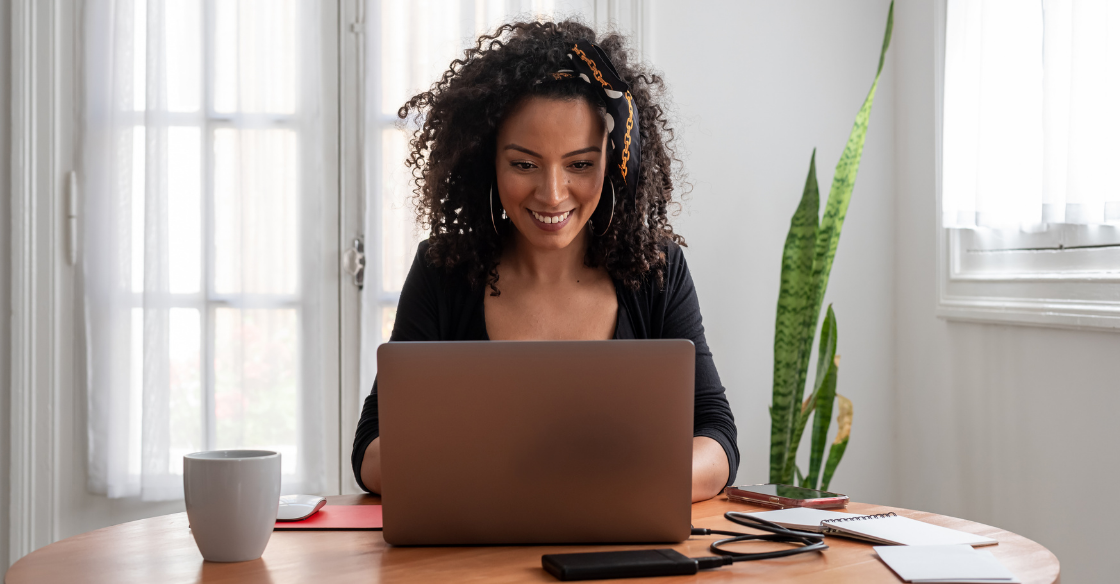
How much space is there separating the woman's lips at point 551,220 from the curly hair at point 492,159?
0.47 feet

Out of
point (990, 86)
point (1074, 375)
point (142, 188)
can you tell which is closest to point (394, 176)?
point (142, 188)

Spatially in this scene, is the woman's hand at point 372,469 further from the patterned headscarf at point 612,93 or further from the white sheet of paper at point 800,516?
the patterned headscarf at point 612,93

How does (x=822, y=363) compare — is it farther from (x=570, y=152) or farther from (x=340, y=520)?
(x=340, y=520)

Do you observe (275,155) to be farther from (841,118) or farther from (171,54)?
(841,118)

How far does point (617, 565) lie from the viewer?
2.40 feet

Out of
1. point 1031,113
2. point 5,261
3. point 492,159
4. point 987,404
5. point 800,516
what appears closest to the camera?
point 800,516

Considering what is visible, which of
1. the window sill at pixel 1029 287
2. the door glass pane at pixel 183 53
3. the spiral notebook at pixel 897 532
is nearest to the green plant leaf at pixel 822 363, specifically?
the window sill at pixel 1029 287

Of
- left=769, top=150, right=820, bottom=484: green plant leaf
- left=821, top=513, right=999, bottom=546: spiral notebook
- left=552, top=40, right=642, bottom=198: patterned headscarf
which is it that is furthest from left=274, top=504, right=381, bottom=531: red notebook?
left=769, top=150, right=820, bottom=484: green plant leaf

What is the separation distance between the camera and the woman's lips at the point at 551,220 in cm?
146

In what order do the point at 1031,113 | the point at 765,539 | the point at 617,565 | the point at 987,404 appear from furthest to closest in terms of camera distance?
the point at 987,404
the point at 1031,113
the point at 765,539
the point at 617,565

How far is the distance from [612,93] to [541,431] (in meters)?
0.79

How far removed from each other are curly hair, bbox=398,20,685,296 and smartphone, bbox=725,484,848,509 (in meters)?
0.53

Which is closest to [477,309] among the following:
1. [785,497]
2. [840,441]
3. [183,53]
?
[785,497]

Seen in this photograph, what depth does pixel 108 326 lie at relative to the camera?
2.44 metres
